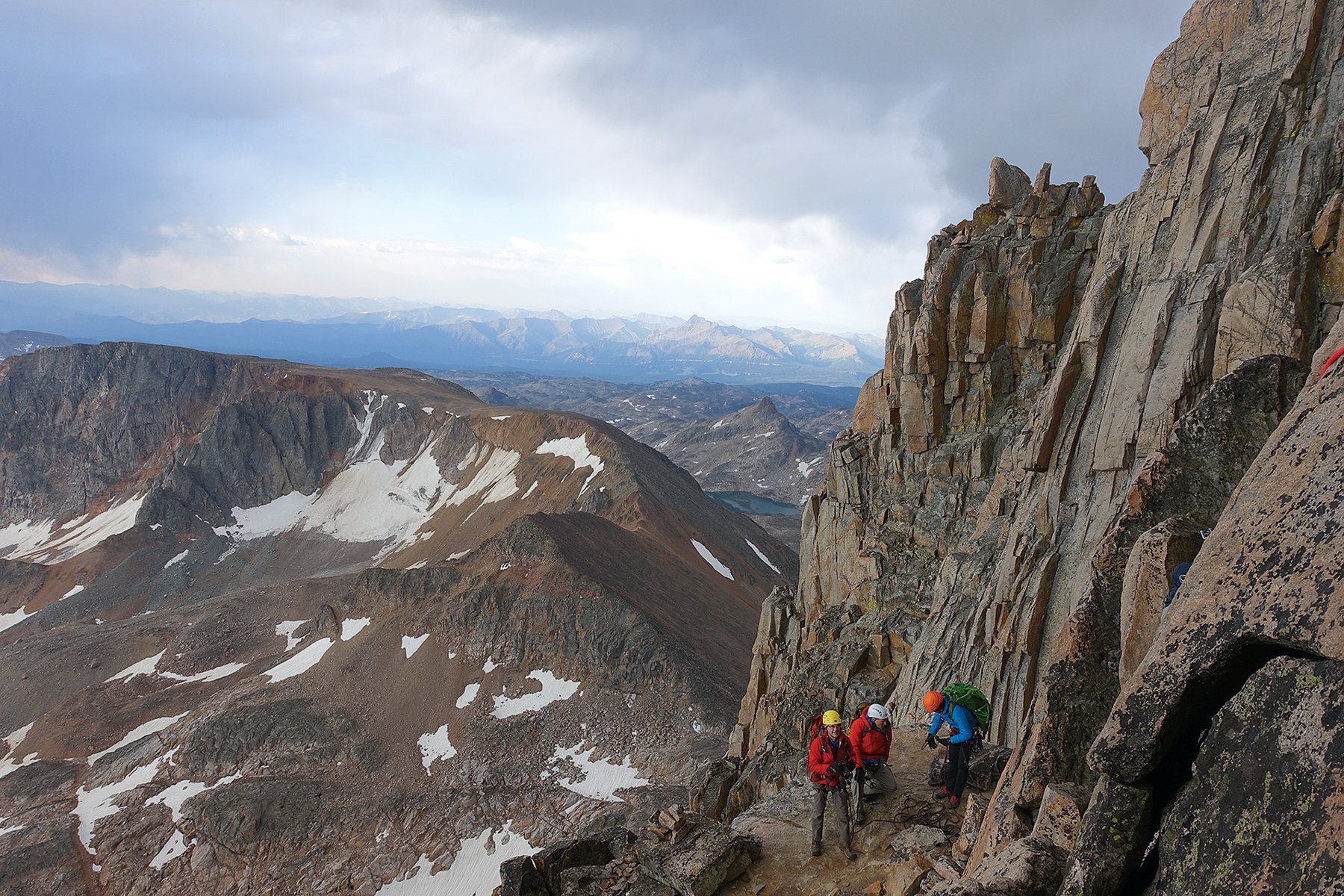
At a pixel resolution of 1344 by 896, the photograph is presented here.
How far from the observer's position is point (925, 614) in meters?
26.8

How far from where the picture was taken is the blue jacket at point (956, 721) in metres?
11.7

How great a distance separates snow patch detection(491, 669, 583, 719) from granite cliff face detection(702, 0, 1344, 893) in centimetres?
2168

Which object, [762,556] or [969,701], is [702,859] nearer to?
[969,701]

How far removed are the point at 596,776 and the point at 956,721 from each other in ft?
119

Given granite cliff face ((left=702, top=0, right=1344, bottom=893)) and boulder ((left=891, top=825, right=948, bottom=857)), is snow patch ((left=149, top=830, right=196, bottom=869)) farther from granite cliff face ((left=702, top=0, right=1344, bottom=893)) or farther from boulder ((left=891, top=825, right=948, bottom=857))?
boulder ((left=891, top=825, right=948, bottom=857))

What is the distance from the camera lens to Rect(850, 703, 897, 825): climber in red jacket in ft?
40.2

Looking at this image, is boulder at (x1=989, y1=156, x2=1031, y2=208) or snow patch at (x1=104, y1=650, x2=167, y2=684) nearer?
boulder at (x1=989, y1=156, x2=1031, y2=208)

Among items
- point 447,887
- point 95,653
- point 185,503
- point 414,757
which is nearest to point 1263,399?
point 447,887

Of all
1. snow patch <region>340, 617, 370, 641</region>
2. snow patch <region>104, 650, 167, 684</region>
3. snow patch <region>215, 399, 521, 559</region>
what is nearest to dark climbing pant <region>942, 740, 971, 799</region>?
snow patch <region>340, 617, 370, 641</region>

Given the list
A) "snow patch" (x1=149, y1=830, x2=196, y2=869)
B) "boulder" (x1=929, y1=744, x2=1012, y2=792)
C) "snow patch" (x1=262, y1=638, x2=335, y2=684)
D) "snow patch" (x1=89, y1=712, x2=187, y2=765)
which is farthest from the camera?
"snow patch" (x1=262, y1=638, x2=335, y2=684)

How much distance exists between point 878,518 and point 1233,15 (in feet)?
70.2

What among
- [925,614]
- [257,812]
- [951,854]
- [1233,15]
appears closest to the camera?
[951,854]

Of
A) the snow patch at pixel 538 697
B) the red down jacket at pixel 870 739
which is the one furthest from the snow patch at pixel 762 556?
the red down jacket at pixel 870 739

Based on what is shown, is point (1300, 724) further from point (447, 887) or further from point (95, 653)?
point (95, 653)
